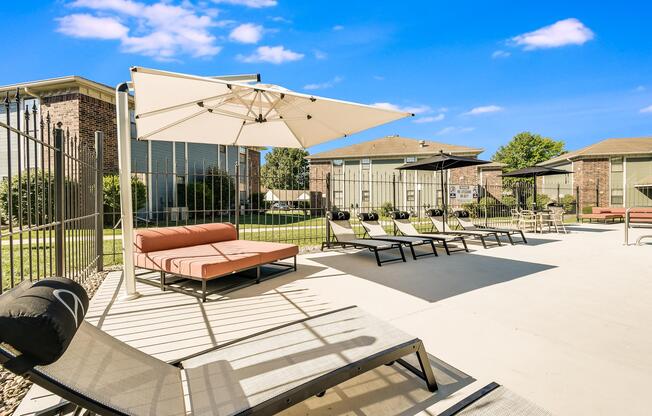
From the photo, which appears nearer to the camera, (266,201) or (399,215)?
(399,215)

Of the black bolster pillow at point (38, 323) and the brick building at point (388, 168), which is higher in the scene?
the brick building at point (388, 168)

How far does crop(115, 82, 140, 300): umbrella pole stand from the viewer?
159 inches

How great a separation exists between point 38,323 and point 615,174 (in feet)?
115

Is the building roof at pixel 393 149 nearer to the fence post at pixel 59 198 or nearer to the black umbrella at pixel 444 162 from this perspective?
the black umbrella at pixel 444 162

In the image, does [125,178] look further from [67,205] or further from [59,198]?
[67,205]

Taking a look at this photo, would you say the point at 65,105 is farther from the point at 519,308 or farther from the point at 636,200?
the point at 636,200

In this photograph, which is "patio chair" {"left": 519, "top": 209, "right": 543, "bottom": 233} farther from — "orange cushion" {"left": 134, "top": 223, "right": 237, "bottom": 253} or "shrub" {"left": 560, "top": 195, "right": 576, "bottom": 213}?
"shrub" {"left": 560, "top": 195, "right": 576, "bottom": 213}

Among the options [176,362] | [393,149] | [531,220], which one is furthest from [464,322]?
[393,149]

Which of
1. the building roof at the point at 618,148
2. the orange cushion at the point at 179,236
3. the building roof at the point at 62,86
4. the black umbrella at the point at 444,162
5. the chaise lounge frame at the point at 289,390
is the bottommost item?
the chaise lounge frame at the point at 289,390

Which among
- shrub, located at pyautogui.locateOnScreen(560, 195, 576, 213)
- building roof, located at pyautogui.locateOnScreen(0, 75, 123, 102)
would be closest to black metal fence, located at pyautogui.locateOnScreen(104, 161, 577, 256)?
shrub, located at pyautogui.locateOnScreen(560, 195, 576, 213)

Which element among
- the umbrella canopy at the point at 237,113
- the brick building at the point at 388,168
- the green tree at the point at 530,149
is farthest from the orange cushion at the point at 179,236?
the green tree at the point at 530,149

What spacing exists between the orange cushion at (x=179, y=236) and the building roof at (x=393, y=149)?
85.6 ft

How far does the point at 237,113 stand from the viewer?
5566 mm

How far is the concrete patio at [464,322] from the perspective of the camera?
214 centimetres
